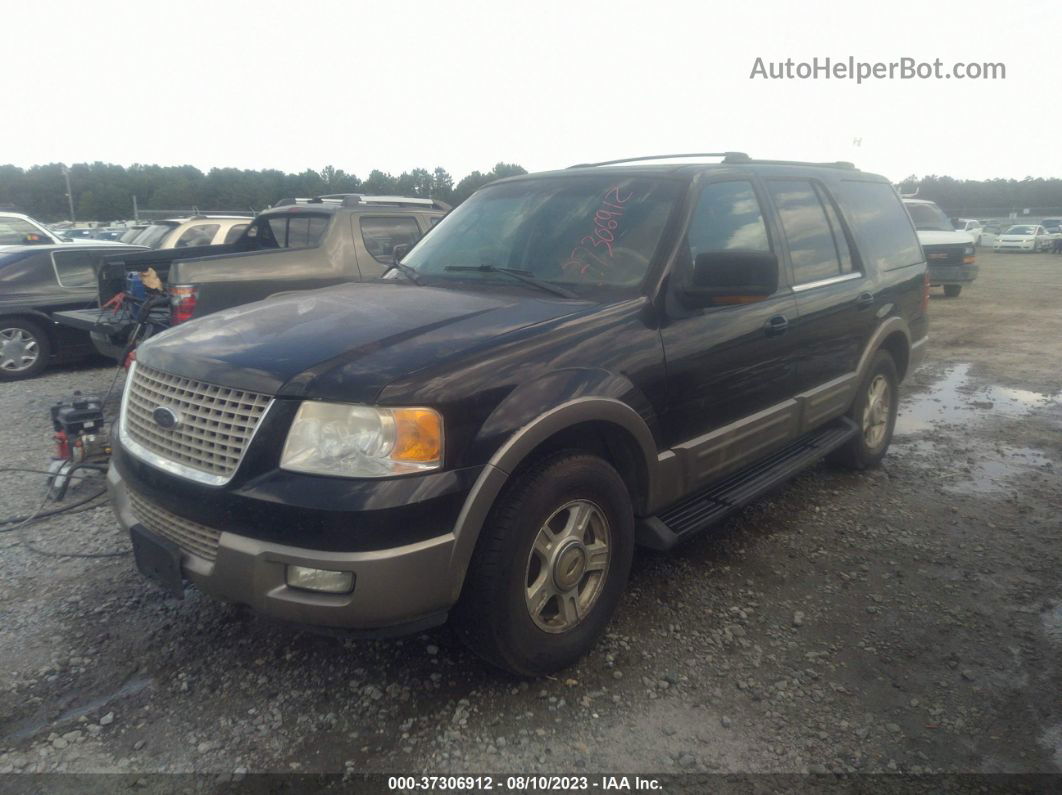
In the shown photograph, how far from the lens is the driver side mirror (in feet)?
10.4

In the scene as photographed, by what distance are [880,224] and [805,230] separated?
116 centimetres

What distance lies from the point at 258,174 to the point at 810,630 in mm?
51259

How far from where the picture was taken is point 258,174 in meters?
48.5

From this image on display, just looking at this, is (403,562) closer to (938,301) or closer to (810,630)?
(810,630)

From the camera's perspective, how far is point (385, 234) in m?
7.54

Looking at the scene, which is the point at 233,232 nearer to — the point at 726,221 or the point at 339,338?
the point at 726,221

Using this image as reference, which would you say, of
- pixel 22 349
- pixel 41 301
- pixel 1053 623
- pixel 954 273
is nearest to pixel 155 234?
pixel 41 301

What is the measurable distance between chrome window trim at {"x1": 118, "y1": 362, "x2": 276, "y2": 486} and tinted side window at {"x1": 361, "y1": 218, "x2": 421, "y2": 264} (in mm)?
4460

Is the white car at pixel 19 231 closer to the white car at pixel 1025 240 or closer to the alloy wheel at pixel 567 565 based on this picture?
the alloy wheel at pixel 567 565

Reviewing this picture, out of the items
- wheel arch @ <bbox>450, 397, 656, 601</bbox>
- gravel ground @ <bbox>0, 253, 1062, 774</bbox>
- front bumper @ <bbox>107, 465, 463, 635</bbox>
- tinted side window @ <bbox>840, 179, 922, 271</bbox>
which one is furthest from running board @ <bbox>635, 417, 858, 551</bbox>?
tinted side window @ <bbox>840, 179, 922, 271</bbox>

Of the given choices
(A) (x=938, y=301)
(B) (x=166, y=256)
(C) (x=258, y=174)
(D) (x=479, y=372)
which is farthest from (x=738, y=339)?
(C) (x=258, y=174)

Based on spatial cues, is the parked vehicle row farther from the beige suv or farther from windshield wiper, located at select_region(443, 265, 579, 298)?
windshield wiper, located at select_region(443, 265, 579, 298)

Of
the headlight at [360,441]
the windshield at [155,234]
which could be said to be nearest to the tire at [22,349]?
the windshield at [155,234]

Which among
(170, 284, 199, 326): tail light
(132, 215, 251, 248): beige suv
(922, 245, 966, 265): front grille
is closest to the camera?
(170, 284, 199, 326): tail light
